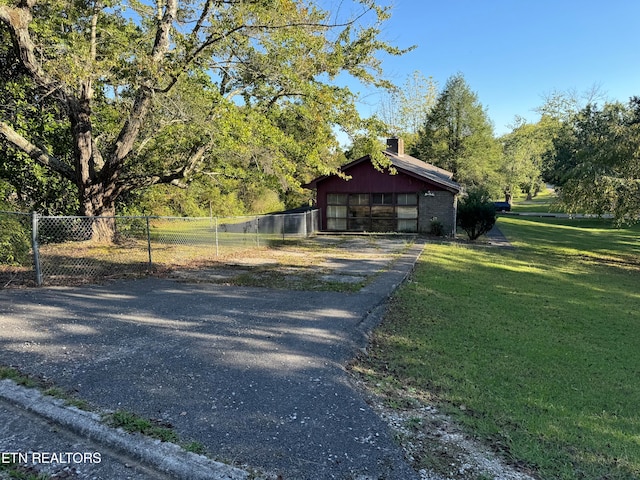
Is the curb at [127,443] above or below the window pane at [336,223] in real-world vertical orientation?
below

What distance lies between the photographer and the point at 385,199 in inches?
936

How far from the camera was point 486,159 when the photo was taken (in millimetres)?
40312

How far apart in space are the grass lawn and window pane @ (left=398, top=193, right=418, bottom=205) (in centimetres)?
1223

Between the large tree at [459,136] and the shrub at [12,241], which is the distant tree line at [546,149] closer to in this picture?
the large tree at [459,136]

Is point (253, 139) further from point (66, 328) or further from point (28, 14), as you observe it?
point (66, 328)

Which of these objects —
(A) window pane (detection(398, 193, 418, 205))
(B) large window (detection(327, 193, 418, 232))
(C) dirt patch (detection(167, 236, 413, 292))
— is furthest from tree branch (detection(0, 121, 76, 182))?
(A) window pane (detection(398, 193, 418, 205))

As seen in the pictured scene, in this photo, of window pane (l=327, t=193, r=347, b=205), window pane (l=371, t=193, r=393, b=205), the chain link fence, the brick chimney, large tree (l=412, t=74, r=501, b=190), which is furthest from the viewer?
large tree (l=412, t=74, r=501, b=190)

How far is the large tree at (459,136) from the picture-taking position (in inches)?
1551

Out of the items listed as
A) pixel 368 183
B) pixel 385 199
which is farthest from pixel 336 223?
pixel 385 199

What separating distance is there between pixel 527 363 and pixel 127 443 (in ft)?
15.7

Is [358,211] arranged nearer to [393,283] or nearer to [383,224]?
[383,224]

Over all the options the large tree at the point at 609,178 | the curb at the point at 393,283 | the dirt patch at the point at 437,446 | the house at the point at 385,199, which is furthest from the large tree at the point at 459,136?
the dirt patch at the point at 437,446

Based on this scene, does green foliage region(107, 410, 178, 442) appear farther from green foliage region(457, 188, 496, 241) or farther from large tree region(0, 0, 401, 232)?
green foliage region(457, 188, 496, 241)

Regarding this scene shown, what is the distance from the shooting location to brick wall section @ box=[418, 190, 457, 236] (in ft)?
74.4
